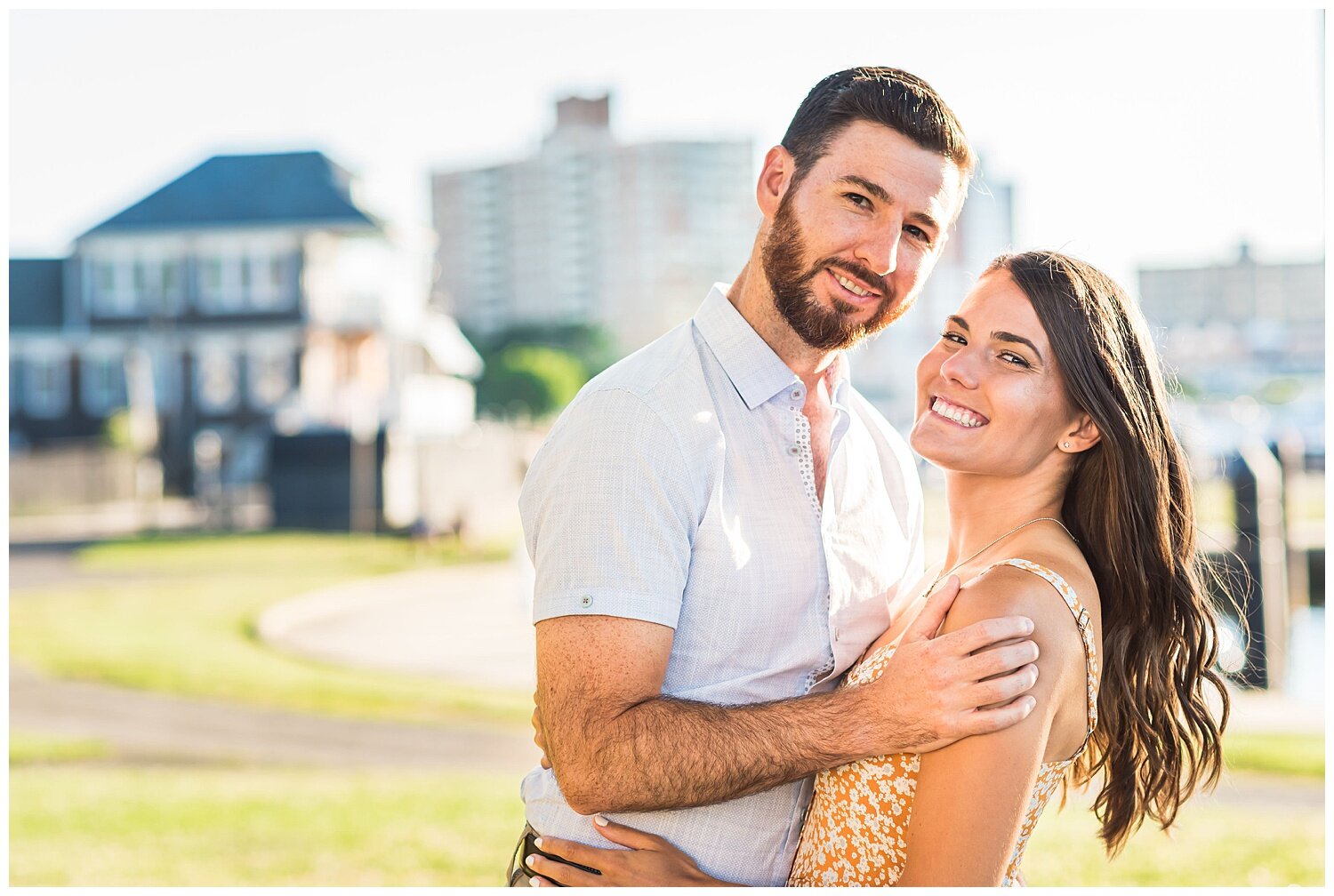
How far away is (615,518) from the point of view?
258 centimetres

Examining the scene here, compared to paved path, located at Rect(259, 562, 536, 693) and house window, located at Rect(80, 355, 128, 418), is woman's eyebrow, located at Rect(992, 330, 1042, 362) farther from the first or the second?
house window, located at Rect(80, 355, 128, 418)

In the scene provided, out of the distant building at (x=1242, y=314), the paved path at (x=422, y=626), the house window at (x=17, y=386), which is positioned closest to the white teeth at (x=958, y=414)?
the paved path at (x=422, y=626)

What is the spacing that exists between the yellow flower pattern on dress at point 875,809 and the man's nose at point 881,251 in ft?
2.40

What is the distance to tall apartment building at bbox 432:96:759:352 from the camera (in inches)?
5128

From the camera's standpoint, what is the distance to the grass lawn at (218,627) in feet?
38.8

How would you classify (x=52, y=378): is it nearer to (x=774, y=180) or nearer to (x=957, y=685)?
(x=774, y=180)

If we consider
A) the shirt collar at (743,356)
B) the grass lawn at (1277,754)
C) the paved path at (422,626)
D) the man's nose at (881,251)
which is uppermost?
the man's nose at (881,251)

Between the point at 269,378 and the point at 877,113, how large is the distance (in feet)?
121

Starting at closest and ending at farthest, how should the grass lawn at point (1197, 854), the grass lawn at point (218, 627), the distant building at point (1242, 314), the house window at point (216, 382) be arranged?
the grass lawn at point (1197, 854)
the grass lawn at point (218, 627)
the house window at point (216, 382)
the distant building at point (1242, 314)

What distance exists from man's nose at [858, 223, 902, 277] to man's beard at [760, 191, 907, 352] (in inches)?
Result: 0.9

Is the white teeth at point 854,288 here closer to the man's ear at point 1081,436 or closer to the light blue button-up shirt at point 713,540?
the light blue button-up shirt at point 713,540

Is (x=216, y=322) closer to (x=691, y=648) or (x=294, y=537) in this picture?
(x=294, y=537)

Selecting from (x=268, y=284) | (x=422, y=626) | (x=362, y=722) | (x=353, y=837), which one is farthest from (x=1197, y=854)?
(x=268, y=284)

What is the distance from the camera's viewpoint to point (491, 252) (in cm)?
13688
